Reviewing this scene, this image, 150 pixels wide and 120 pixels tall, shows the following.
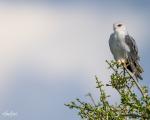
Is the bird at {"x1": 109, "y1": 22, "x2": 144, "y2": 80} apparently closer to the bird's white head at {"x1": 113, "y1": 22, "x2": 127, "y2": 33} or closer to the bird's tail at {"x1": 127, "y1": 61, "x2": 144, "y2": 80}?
the bird's white head at {"x1": 113, "y1": 22, "x2": 127, "y2": 33}

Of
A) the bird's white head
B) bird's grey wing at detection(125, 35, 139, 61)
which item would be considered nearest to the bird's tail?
bird's grey wing at detection(125, 35, 139, 61)

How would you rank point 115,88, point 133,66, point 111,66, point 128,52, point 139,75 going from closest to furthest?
point 115,88 → point 111,66 → point 139,75 → point 133,66 → point 128,52

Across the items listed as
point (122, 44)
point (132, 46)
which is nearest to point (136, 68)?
point (132, 46)

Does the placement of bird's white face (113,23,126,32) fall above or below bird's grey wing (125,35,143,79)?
above

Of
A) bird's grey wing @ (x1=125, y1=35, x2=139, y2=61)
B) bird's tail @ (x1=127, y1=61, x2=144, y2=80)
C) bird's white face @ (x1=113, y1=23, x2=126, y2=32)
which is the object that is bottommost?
bird's tail @ (x1=127, y1=61, x2=144, y2=80)

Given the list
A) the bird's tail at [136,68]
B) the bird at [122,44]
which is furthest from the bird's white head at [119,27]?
the bird's tail at [136,68]

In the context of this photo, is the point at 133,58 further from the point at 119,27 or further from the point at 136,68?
the point at 119,27

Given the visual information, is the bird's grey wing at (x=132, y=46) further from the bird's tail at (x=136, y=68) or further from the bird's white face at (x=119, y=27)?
the bird's tail at (x=136, y=68)

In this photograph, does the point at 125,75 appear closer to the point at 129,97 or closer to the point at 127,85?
the point at 127,85

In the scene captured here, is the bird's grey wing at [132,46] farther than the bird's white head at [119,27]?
No

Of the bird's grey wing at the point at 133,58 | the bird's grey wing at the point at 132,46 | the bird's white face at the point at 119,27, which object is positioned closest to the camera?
the bird's grey wing at the point at 133,58

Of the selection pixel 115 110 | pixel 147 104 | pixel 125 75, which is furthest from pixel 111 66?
pixel 147 104

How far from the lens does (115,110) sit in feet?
47.5

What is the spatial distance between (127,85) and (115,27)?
37.2 feet
